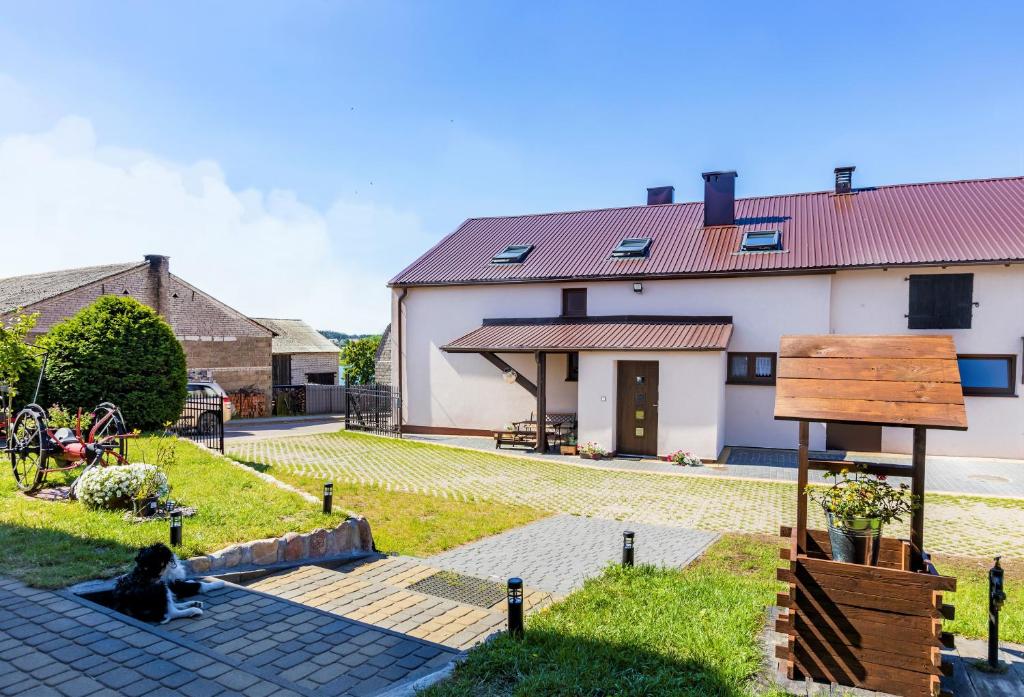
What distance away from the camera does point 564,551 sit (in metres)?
8.06

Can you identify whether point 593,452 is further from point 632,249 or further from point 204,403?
point 204,403

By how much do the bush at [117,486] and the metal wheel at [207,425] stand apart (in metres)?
10.7

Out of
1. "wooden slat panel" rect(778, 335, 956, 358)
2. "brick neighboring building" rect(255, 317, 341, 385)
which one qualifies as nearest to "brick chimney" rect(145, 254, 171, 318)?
"brick neighboring building" rect(255, 317, 341, 385)

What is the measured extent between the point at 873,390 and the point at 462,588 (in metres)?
4.43

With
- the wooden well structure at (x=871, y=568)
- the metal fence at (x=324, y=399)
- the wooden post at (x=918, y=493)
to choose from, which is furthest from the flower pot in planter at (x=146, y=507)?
the metal fence at (x=324, y=399)

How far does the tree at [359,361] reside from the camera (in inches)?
1533

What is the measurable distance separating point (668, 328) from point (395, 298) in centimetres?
921

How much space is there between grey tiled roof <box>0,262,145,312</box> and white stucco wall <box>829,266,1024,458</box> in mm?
25349

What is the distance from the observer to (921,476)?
499cm

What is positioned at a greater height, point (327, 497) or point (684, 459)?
point (327, 497)

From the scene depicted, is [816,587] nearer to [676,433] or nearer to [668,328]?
[676,433]

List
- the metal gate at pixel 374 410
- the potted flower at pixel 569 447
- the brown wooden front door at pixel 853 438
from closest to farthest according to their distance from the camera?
1. the brown wooden front door at pixel 853 438
2. the potted flower at pixel 569 447
3. the metal gate at pixel 374 410

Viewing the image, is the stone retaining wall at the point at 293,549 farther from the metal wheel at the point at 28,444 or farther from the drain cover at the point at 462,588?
the metal wheel at the point at 28,444

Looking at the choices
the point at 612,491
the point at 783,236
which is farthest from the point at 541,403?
the point at 783,236
